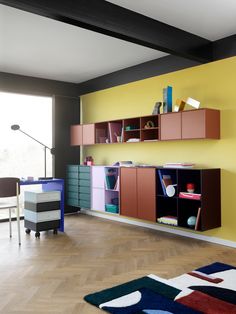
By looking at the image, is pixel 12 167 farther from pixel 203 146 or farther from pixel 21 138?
pixel 203 146

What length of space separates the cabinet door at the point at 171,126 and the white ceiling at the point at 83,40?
1041 mm

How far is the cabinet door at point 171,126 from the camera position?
15.1 ft

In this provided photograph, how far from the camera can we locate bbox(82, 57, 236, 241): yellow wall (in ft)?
14.3

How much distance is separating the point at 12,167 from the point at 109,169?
6.07 feet

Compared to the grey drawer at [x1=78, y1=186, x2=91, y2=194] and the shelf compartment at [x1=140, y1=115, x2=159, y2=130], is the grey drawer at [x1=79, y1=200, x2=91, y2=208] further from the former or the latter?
the shelf compartment at [x1=140, y1=115, x2=159, y2=130]

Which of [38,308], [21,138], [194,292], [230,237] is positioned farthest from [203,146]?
[21,138]

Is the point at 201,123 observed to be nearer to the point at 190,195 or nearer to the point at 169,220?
the point at 190,195

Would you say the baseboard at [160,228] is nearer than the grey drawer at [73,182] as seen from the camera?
Yes

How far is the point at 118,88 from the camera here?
238 inches

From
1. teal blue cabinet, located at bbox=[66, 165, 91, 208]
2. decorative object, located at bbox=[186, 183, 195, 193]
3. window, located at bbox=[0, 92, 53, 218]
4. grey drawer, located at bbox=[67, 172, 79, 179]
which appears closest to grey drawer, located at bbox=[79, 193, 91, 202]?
teal blue cabinet, located at bbox=[66, 165, 91, 208]

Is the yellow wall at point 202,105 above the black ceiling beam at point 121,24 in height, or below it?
below

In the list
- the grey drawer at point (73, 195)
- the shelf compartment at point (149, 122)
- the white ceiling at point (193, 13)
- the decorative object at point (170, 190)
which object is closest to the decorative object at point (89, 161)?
the grey drawer at point (73, 195)

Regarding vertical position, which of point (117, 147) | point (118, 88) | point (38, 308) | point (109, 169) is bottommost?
point (38, 308)

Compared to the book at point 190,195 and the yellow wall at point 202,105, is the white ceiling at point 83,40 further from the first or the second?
the book at point 190,195
